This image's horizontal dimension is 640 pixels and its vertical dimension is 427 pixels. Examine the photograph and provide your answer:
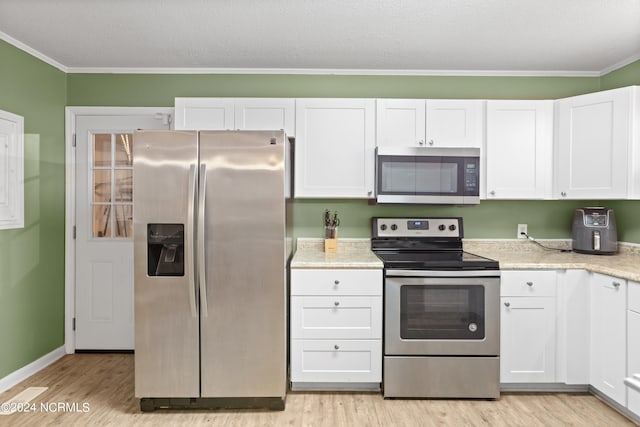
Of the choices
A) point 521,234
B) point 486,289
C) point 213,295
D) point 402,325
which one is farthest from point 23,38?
point 521,234

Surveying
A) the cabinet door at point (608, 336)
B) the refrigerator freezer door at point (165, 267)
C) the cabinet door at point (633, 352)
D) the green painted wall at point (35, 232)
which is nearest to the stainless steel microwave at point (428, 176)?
the cabinet door at point (608, 336)

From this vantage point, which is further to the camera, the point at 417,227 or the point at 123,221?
the point at 123,221

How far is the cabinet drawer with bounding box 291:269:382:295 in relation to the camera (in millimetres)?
2447

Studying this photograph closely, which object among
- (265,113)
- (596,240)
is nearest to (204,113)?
(265,113)

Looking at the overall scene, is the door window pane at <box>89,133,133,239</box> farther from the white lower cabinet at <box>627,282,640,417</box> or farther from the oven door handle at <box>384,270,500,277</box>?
the white lower cabinet at <box>627,282,640,417</box>

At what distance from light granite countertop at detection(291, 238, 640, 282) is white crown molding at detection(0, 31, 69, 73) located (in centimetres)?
235

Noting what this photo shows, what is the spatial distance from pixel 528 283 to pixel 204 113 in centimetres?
253

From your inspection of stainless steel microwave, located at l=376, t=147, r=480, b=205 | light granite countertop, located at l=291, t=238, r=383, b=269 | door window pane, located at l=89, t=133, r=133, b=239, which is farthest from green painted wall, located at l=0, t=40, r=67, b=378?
stainless steel microwave, located at l=376, t=147, r=480, b=205

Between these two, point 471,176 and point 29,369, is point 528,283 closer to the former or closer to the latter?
point 471,176

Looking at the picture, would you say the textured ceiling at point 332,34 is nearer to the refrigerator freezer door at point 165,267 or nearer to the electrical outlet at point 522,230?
the refrigerator freezer door at point 165,267

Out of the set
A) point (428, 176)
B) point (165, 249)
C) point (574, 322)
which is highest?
point (428, 176)

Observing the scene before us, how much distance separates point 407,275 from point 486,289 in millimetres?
517

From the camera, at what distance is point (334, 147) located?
279cm

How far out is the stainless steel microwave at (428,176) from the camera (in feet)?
8.91
